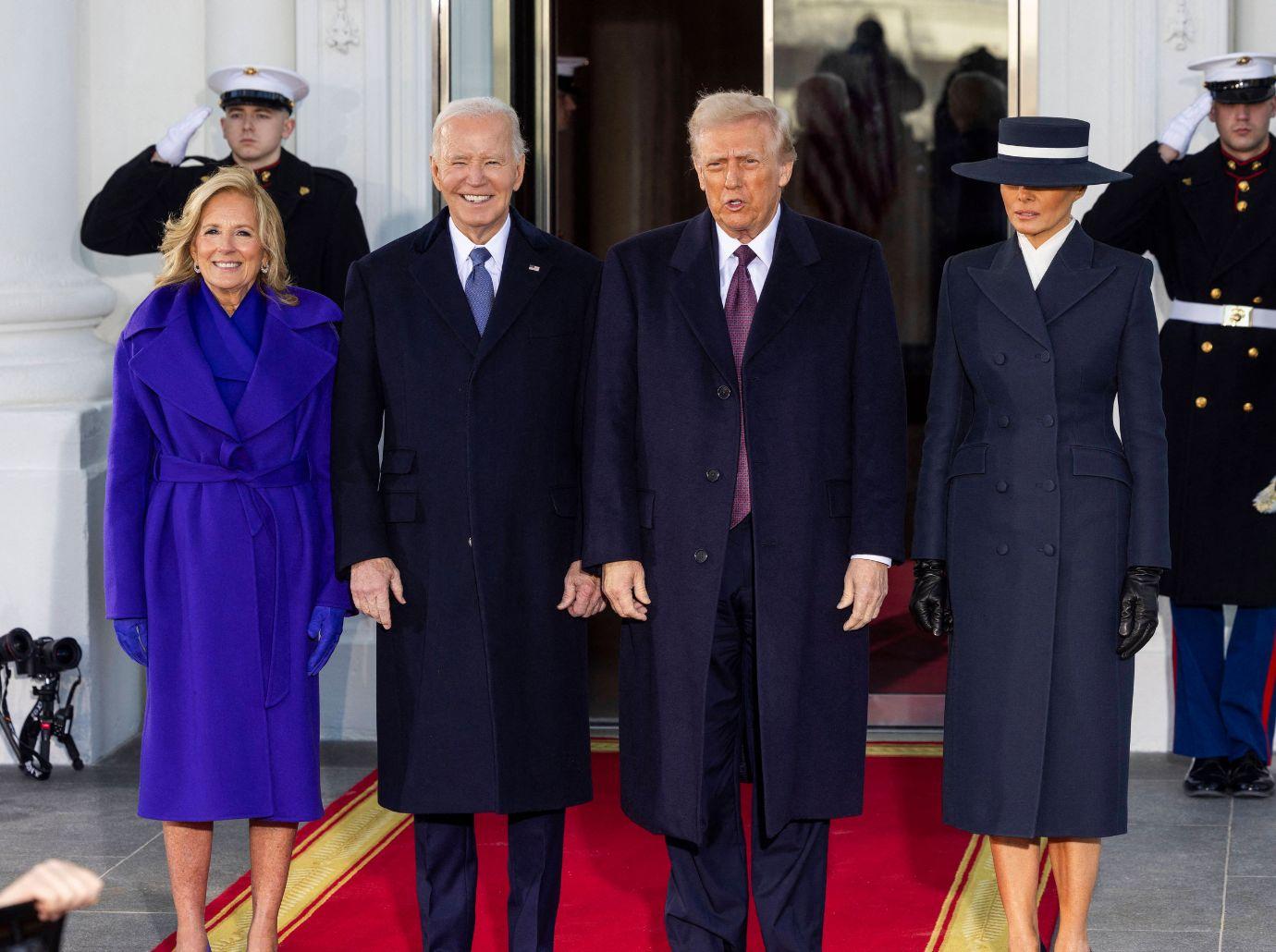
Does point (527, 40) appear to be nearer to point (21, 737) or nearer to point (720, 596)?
point (21, 737)

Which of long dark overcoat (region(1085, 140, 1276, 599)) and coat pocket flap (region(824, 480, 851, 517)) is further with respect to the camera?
long dark overcoat (region(1085, 140, 1276, 599))

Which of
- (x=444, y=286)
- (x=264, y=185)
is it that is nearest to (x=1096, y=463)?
(x=444, y=286)

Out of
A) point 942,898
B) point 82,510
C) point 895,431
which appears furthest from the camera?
point 82,510

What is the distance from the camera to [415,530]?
368 centimetres

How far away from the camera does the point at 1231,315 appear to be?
5.37 m

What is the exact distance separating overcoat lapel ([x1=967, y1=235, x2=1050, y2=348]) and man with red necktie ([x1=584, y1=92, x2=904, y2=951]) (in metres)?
0.23

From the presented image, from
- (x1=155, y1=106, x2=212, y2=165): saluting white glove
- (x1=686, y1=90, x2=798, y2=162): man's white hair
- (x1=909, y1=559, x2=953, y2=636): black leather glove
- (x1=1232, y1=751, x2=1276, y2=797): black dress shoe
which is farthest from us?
(x1=155, y1=106, x2=212, y2=165): saluting white glove

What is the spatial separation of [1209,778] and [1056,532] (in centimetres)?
207

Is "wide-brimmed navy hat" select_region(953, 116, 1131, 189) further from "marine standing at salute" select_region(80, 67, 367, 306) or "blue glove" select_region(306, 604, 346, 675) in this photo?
"marine standing at salute" select_region(80, 67, 367, 306)

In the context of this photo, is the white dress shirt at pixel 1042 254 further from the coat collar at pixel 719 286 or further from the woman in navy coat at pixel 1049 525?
the coat collar at pixel 719 286

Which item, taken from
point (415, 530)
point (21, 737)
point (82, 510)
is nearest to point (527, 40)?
point (82, 510)

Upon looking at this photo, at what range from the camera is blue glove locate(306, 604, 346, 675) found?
12.3 feet

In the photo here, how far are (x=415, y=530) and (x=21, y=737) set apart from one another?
2.49 metres

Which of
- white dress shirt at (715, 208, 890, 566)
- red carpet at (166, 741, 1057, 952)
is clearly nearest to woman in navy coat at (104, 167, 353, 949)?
red carpet at (166, 741, 1057, 952)
